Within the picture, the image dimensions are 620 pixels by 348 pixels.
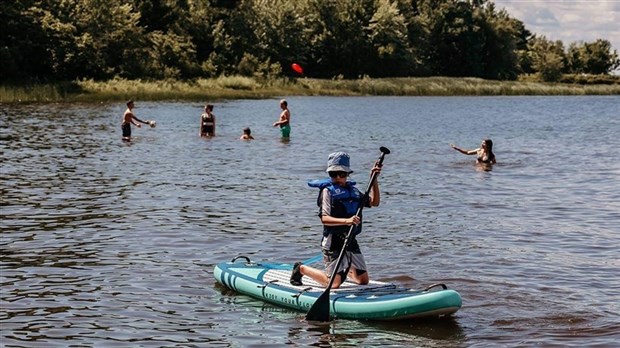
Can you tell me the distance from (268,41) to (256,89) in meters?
18.6

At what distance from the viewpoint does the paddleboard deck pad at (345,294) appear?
1141cm

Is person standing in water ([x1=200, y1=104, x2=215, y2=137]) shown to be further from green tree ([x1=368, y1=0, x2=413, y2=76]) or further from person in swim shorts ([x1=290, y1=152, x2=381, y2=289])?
green tree ([x1=368, y1=0, x2=413, y2=76])

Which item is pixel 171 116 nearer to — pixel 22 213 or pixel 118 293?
pixel 22 213

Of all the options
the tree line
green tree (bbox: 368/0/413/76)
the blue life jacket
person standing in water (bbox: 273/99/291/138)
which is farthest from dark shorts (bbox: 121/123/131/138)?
green tree (bbox: 368/0/413/76)

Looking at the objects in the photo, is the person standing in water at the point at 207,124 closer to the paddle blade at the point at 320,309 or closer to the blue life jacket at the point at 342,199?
the blue life jacket at the point at 342,199

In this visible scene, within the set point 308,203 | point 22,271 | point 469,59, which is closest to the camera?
point 22,271

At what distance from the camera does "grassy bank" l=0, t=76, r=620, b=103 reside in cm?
6425

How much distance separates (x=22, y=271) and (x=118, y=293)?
2.00 metres

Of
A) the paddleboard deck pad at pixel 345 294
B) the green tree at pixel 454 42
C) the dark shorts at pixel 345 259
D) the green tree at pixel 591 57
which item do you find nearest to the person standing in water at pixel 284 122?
the paddleboard deck pad at pixel 345 294

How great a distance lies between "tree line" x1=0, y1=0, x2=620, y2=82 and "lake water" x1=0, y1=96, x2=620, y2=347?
34.2 meters

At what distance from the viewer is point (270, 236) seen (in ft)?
57.5

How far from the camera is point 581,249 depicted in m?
16.8

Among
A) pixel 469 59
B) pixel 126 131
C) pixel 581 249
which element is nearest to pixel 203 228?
pixel 581 249

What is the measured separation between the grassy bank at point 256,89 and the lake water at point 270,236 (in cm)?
2489
